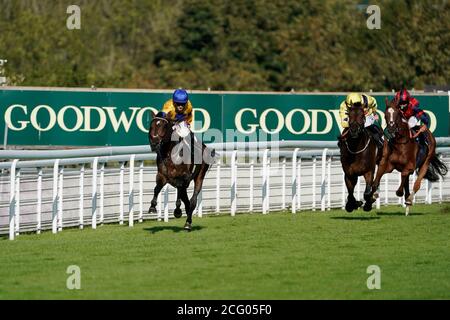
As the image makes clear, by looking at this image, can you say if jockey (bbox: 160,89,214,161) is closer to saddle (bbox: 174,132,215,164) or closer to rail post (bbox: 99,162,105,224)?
saddle (bbox: 174,132,215,164)

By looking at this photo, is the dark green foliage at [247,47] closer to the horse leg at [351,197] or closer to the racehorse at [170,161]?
the horse leg at [351,197]

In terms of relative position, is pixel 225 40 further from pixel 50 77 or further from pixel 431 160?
pixel 431 160

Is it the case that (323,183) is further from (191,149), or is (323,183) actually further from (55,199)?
(55,199)

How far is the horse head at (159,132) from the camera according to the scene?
15.5m

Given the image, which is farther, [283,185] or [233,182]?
[283,185]

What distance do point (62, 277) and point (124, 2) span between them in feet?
206

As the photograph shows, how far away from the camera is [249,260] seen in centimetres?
1274

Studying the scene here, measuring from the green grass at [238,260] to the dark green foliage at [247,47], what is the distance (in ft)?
100

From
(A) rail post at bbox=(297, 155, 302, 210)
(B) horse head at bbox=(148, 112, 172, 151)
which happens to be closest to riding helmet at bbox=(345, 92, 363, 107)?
(A) rail post at bbox=(297, 155, 302, 210)

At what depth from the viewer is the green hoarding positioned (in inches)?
1092

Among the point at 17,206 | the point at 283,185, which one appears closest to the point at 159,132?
the point at 17,206

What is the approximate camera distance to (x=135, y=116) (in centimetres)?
2798

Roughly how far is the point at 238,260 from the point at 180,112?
361cm

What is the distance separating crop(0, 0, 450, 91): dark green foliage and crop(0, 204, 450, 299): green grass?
30607 mm
